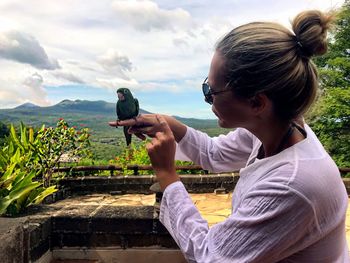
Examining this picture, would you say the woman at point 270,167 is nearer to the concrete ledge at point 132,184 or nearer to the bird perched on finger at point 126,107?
the bird perched on finger at point 126,107

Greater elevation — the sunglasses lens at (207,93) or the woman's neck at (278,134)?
the sunglasses lens at (207,93)

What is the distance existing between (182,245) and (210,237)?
0.10 meters

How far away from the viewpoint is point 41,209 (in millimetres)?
3771

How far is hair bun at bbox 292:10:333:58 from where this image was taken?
1231 mm

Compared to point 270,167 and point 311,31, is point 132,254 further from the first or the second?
point 311,31

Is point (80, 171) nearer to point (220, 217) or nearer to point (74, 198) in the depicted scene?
point (74, 198)

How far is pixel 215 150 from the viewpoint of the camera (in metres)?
1.84

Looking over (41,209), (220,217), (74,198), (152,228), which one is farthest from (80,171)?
(152,228)

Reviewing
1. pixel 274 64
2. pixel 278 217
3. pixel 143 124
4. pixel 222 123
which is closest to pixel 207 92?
pixel 222 123

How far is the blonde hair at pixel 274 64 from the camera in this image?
115 centimetres

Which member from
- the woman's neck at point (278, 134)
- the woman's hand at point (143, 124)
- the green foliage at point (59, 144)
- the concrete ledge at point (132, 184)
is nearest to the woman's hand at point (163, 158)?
the woman's hand at point (143, 124)

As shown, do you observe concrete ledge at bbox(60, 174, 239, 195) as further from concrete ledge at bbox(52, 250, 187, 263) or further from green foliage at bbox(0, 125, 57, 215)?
concrete ledge at bbox(52, 250, 187, 263)

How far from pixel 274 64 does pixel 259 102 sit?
11 cm

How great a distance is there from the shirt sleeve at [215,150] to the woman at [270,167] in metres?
0.44
